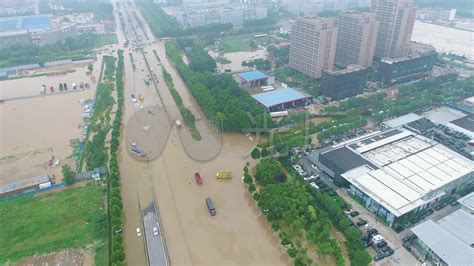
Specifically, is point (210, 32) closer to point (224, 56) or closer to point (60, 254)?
point (224, 56)

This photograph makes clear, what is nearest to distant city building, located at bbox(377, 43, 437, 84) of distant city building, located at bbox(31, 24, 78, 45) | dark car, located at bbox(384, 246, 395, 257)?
dark car, located at bbox(384, 246, 395, 257)

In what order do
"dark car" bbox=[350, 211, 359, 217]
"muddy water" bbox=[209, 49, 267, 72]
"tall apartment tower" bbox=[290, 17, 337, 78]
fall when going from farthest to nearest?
"muddy water" bbox=[209, 49, 267, 72]
"tall apartment tower" bbox=[290, 17, 337, 78]
"dark car" bbox=[350, 211, 359, 217]

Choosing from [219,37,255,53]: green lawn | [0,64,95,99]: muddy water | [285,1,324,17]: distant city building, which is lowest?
[0,64,95,99]: muddy water

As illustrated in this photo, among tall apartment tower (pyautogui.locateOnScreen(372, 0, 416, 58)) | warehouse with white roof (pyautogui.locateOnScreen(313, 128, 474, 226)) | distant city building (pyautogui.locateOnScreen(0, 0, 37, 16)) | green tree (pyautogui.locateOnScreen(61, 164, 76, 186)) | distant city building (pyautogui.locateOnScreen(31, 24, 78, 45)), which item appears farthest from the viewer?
distant city building (pyautogui.locateOnScreen(0, 0, 37, 16))

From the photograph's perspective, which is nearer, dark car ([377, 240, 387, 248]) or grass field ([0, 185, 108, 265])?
dark car ([377, 240, 387, 248])

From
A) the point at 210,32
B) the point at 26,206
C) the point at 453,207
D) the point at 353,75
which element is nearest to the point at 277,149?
the point at 453,207

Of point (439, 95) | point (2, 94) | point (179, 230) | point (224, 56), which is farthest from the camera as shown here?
point (224, 56)

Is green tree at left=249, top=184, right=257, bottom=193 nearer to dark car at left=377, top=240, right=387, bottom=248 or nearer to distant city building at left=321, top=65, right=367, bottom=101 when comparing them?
dark car at left=377, top=240, right=387, bottom=248

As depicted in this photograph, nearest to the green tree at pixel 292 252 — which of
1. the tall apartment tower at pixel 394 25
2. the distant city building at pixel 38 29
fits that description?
the tall apartment tower at pixel 394 25
